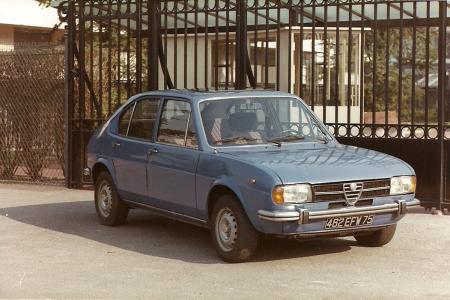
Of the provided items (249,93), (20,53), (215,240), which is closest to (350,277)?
(215,240)

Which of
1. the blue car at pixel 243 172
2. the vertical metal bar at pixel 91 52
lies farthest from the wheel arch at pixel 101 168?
the vertical metal bar at pixel 91 52

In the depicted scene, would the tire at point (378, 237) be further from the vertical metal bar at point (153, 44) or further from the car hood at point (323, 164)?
the vertical metal bar at point (153, 44)

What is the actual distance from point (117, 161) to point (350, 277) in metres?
3.50

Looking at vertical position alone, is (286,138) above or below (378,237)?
above

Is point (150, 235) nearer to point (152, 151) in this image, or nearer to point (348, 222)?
point (152, 151)

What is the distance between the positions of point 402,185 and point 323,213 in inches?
41.4

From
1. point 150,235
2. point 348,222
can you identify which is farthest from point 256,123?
point 150,235

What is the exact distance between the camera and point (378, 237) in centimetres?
920

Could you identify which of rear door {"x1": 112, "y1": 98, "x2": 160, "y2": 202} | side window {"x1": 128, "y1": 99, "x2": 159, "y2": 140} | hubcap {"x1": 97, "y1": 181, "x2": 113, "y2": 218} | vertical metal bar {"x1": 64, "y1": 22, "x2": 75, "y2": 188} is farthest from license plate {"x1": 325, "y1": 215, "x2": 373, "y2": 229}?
vertical metal bar {"x1": 64, "y1": 22, "x2": 75, "y2": 188}

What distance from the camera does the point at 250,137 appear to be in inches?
360

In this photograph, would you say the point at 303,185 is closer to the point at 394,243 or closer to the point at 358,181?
the point at 358,181

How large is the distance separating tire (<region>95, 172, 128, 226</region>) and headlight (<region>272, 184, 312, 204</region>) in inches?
119

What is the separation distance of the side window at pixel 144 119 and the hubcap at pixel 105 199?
2.49ft

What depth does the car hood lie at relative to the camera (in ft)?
26.6
